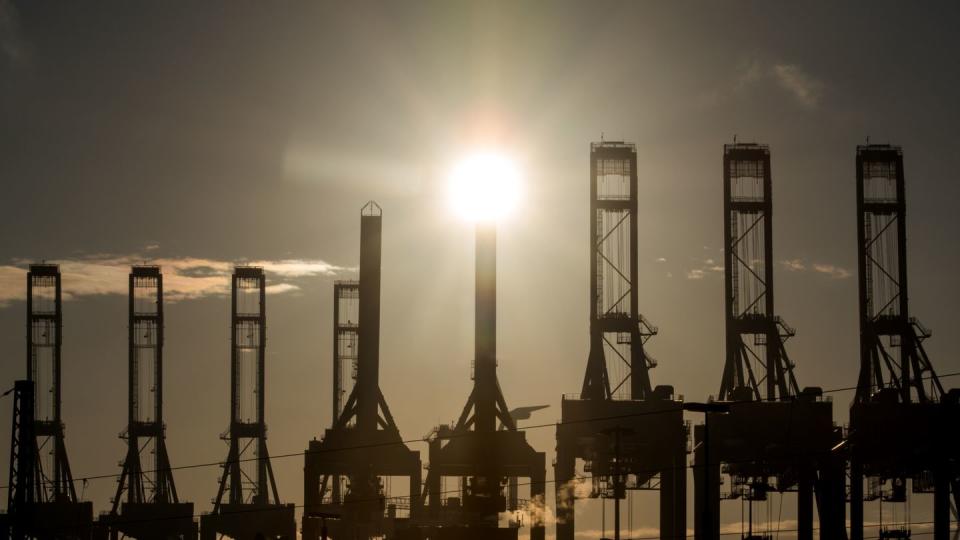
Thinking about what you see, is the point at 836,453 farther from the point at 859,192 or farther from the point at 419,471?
the point at 419,471

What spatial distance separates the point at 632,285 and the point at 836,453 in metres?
16.0

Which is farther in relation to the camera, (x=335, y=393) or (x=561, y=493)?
(x=335, y=393)

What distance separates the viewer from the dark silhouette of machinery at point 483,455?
89.1 meters

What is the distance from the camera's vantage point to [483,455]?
90938mm

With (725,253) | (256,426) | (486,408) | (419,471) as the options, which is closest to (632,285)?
(725,253)

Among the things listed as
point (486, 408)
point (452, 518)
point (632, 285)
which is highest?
point (632, 285)

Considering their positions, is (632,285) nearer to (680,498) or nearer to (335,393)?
(680,498)

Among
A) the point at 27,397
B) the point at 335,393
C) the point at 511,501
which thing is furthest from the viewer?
the point at 335,393

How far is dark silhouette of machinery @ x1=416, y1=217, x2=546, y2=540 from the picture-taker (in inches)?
3509

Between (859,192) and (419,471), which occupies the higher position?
(859,192)

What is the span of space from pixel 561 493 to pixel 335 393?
44.5m

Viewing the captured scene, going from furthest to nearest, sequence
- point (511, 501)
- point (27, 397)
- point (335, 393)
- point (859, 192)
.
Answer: point (335, 393), point (511, 501), point (859, 192), point (27, 397)

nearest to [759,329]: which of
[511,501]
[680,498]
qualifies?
[680,498]

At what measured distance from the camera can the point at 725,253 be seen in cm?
9012
